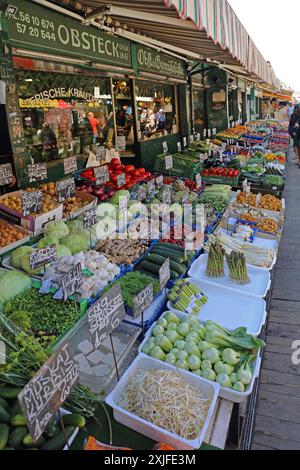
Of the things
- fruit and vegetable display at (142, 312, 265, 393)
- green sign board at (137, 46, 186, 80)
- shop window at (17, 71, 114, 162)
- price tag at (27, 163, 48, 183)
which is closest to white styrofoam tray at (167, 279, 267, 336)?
fruit and vegetable display at (142, 312, 265, 393)

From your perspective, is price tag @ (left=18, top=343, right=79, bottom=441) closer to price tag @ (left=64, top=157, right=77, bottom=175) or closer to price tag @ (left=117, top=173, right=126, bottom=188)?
price tag @ (left=64, top=157, right=77, bottom=175)

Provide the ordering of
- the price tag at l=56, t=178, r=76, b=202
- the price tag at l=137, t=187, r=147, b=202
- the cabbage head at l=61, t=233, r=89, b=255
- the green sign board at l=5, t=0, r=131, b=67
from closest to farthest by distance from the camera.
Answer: the cabbage head at l=61, t=233, r=89, b=255 < the green sign board at l=5, t=0, r=131, b=67 < the price tag at l=56, t=178, r=76, b=202 < the price tag at l=137, t=187, r=147, b=202

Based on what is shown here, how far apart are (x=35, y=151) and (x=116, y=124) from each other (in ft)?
8.37

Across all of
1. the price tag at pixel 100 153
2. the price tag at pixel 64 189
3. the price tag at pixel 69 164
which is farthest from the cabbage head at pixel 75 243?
the price tag at pixel 100 153

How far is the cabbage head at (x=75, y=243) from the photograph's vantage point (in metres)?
3.46

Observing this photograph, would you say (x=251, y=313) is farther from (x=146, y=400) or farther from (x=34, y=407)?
(x=34, y=407)

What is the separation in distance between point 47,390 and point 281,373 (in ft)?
8.25

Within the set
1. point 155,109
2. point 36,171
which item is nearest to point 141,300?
point 36,171

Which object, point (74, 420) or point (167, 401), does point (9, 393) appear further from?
point (167, 401)

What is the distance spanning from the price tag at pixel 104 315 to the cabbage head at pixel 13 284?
992 millimetres

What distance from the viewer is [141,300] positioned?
250cm

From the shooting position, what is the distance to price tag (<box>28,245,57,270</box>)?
8.80 ft

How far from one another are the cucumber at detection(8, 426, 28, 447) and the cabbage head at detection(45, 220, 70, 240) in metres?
2.11
